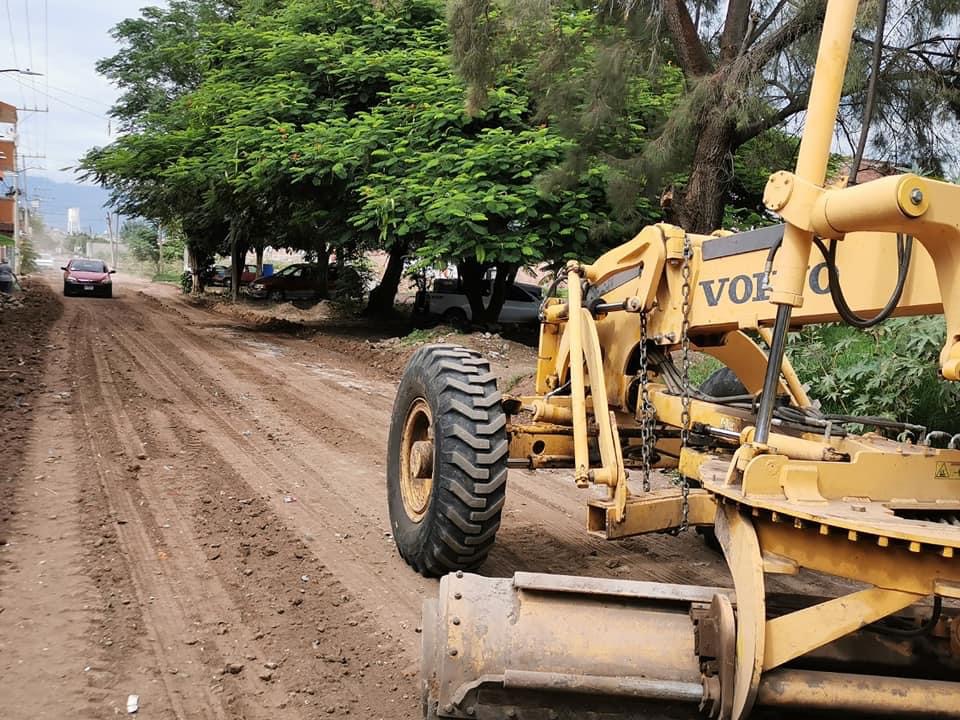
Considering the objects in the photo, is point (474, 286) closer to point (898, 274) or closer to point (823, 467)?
point (898, 274)

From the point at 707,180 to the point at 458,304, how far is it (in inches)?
464

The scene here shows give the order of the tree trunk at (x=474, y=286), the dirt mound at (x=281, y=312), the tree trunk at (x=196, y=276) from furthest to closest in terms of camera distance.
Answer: the tree trunk at (x=196, y=276) → the dirt mound at (x=281, y=312) → the tree trunk at (x=474, y=286)

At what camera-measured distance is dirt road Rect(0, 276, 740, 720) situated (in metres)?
3.98

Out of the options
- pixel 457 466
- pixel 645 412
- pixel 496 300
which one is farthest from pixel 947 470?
pixel 496 300

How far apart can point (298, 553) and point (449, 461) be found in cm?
148

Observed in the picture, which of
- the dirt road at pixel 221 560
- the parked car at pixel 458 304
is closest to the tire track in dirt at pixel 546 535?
the dirt road at pixel 221 560

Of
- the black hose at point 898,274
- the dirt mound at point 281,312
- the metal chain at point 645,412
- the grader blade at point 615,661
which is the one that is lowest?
the dirt mound at point 281,312

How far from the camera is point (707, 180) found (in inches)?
441

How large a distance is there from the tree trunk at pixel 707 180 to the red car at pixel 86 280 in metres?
25.0

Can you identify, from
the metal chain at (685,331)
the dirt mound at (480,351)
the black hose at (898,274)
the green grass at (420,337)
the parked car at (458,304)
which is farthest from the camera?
the parked car at (458,304)

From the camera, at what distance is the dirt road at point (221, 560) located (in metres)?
3.98

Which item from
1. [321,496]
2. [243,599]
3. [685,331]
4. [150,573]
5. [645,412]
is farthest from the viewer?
[321,496]

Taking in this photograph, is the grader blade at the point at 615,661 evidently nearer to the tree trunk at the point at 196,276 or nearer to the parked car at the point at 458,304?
the parked car at the point at 458,304

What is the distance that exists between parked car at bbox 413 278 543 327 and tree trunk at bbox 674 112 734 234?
10.6m
